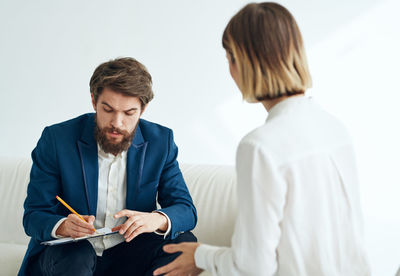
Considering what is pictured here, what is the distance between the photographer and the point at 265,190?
1.07 meters

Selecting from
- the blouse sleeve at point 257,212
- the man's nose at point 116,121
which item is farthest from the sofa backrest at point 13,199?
the blouse sleeve at point 257,212

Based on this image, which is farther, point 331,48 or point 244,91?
point 331,48

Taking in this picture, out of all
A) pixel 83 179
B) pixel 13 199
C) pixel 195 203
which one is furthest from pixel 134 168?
pixel 13 199

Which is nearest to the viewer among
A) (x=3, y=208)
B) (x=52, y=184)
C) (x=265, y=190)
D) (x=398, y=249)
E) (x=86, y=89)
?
(x=265, y=190)

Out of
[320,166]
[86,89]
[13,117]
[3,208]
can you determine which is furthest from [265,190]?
[13,117]

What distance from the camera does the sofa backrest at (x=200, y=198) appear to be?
91.4 inches

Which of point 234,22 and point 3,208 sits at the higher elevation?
point 234,22

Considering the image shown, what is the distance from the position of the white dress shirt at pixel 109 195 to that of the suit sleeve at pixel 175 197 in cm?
18

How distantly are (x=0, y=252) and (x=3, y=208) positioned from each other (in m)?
0.35

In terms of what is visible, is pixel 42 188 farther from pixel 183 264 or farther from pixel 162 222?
pixel 183 264

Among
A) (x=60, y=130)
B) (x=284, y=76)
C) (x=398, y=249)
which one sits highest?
(x=284, y=76)

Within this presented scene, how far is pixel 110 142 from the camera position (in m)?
1.85

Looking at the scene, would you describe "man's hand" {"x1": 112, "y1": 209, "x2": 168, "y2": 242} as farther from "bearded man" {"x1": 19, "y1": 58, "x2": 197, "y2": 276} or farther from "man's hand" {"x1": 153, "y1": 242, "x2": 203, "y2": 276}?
"man's hand" {"x1": 153, "y1": 242, "x2": 203, "y2": 276}

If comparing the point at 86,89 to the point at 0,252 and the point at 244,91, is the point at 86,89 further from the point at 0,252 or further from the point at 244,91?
the point at 244,91
